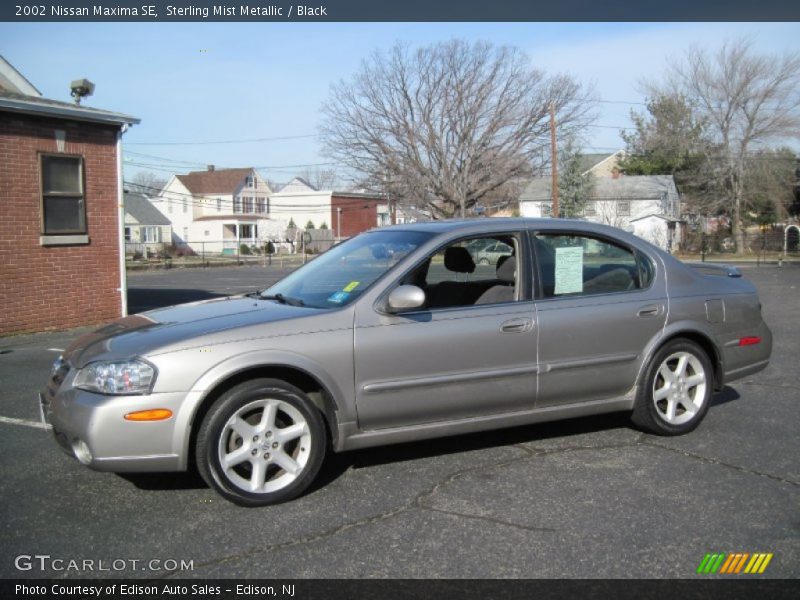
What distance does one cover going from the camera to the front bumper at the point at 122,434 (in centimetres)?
388

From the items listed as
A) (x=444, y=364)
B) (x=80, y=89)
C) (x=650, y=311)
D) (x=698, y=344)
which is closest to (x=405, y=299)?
(x=444, y=364)

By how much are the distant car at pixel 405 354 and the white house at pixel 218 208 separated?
212 ft

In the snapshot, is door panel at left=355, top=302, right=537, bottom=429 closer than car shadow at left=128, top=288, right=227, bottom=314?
Yes

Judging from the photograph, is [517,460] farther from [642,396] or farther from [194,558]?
[194,558]

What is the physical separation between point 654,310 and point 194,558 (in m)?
3.49

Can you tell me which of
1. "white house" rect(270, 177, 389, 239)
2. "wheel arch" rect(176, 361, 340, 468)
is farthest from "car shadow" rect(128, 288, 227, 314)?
"white house" rect(270, 177, 389, 239)

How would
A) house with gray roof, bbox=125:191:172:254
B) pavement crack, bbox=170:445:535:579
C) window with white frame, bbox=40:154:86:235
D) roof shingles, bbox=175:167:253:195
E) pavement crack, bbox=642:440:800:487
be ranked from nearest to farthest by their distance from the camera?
pavement crack, bbox=170:445:535:579
pavement crack, bbox=642:440:800:487
window with white frame, bbox=40:154:86:235
house with gray roof, bbox=125:191:172:254
roof shingles, bbox=175:167:253:195

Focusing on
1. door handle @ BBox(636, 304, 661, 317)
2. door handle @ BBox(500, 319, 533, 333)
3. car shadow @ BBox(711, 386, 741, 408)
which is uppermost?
door handle @ BBox(636, 304, 661, 317)

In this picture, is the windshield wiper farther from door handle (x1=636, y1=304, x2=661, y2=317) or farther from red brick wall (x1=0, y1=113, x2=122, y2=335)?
red brick wall (x1=0, y1=113, x2=122, y2=335)

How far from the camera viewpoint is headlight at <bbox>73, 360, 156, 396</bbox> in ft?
12.9

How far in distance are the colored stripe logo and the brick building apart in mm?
11094

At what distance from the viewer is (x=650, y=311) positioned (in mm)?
5289

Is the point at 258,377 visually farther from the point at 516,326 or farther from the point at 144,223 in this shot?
the point at 144,223

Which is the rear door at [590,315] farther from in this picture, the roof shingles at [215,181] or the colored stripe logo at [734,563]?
the roof shingles at [215,181]
